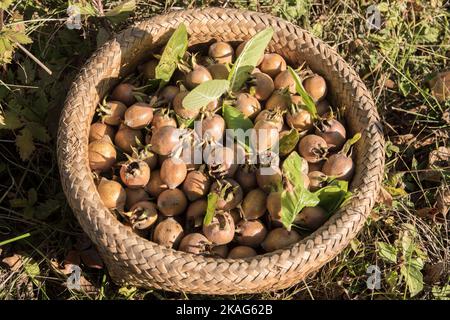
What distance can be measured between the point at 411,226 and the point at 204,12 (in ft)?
4.81

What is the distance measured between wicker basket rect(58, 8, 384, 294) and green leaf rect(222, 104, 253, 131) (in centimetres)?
47

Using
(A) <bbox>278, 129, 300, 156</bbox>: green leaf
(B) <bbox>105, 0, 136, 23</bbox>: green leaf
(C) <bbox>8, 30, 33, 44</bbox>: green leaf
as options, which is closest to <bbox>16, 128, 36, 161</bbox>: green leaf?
(C) <bbox>8, 30, 33, 44</bbox>: green leaf

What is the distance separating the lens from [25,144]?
269 centimetres

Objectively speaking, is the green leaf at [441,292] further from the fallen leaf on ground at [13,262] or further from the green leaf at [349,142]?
the fallen leaf on ground at [13,262]

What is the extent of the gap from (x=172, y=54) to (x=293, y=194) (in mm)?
876

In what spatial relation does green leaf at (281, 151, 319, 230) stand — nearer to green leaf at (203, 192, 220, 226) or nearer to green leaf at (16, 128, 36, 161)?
green leaf at (203, 192, 220, 226)

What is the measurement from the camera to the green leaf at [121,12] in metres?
2.92

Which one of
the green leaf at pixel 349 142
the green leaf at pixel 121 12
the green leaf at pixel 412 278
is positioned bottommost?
the green leaf at pixel 412 278

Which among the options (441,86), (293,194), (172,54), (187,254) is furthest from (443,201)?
(172,54)

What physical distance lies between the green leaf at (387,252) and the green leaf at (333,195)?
0.48 m

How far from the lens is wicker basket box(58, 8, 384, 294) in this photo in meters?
2.14

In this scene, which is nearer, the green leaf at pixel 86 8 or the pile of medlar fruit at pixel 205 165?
the pile of medlar fruit at pixel 205 165

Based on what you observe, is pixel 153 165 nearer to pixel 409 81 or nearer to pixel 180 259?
pixel 180 259

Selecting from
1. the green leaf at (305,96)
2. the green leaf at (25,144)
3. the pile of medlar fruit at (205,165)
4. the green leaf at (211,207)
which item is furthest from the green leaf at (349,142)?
the green leaf at (25,144)
